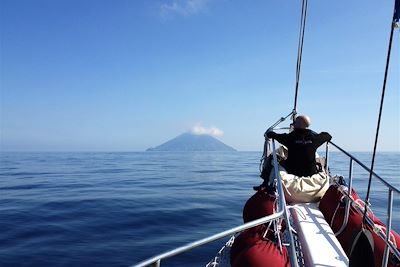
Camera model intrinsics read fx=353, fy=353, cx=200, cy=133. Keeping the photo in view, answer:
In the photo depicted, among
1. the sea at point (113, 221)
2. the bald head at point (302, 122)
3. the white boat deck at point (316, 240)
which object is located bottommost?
the sea at point (113, 221)

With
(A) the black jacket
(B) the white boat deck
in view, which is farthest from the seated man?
(B) the white boat deck

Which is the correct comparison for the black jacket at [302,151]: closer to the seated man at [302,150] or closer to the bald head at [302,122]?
the seated man at [302,150]

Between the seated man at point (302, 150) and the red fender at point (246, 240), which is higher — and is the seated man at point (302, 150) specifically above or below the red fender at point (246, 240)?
above

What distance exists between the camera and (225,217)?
9.39 meters

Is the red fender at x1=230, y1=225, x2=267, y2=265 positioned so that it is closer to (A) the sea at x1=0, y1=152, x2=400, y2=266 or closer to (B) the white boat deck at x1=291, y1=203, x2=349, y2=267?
(B) the white boat deck at x1=291, y1=203, x2=349, y2=267

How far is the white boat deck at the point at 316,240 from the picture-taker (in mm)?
3059

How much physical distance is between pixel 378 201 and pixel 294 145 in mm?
8828

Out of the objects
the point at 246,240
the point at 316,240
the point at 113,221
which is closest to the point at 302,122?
the point at 316,240

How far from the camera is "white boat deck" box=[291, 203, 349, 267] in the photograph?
3059 mm

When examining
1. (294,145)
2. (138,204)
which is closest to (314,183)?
(294,145)

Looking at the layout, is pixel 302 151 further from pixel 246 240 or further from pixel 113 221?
pixel 113 221

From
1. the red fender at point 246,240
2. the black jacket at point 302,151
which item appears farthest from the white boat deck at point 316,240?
the black jacket at point 302,151

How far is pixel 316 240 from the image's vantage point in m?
3.44

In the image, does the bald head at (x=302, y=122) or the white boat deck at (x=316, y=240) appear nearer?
the white boat deck at (x=316, y=240)
